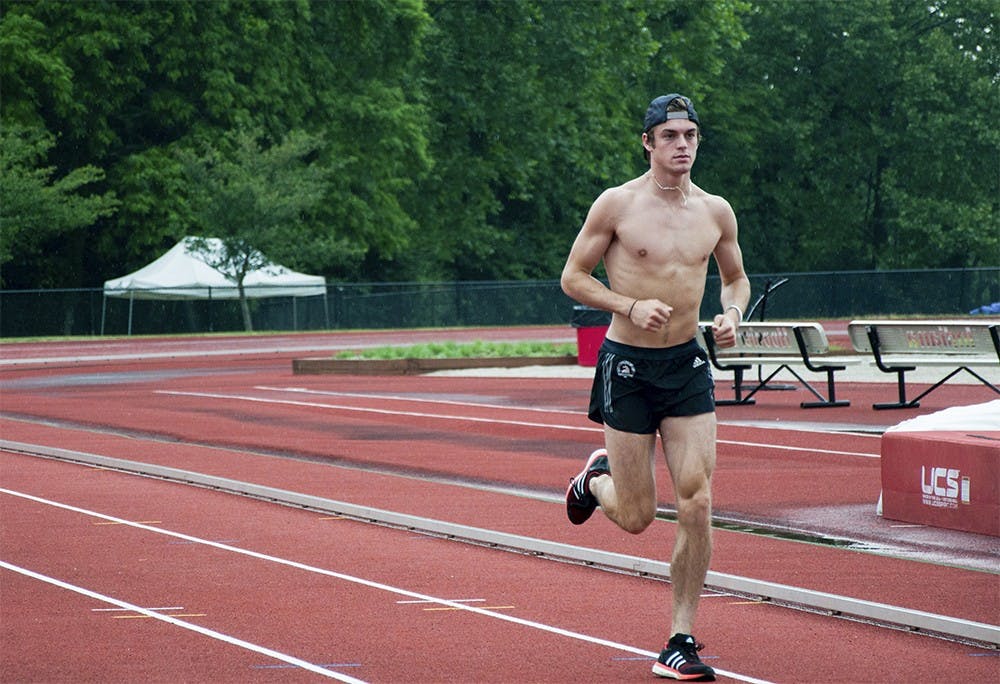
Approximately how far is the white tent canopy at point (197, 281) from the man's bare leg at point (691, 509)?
43.9 m

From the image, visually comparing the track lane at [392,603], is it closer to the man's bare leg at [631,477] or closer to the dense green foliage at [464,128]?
the man's bare leg at [631,477]

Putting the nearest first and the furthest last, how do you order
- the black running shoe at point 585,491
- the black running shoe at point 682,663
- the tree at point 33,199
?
the black running shoe at point 682,663
the black running shoe at point 585,491
the tree at point 33,199

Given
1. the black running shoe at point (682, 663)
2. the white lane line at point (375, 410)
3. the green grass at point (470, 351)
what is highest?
the green grass at point (470, 351)

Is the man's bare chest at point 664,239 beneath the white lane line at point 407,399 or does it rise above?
above

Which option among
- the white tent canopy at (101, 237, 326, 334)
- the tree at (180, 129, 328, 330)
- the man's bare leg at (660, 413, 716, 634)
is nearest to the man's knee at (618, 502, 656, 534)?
the man's bare leg at (660, 413, 716, 634)

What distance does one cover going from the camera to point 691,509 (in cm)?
647

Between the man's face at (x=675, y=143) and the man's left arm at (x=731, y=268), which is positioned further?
the man's left arm at (x=731, y=268)

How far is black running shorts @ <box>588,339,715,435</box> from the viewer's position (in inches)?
258

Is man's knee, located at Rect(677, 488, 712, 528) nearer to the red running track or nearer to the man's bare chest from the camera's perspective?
the red running track

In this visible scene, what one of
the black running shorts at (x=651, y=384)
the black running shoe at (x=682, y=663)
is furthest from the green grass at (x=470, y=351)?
the black running shoe at (x=682, y=663)

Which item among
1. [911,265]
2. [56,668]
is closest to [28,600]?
[56,668]

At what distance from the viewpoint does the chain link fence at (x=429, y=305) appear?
49.9m

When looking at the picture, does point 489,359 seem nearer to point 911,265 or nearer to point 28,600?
point 28,600

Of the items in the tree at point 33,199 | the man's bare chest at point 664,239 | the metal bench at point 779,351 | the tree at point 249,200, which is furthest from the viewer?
the tree at point 249,200
